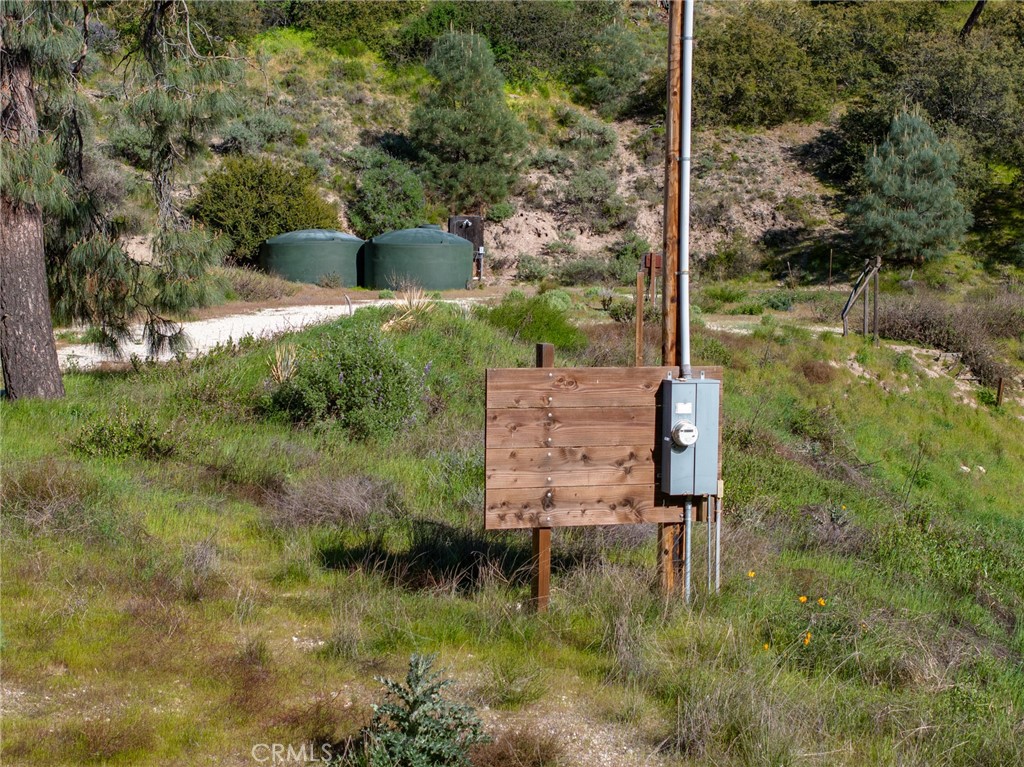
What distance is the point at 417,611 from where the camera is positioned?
15.9 ft

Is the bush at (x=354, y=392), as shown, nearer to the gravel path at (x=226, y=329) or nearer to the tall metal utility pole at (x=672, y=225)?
the gravel path at (x=226, y=329)

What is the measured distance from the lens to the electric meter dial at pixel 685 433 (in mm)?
4762

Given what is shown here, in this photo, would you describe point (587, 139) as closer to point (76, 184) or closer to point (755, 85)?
point (755, 85)

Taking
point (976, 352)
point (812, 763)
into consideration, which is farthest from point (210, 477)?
point (976, 352)

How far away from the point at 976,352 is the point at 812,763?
17577 mm

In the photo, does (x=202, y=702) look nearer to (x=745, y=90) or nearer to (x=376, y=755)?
(x=376, y=755)

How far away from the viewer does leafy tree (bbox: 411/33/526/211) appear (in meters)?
35.3

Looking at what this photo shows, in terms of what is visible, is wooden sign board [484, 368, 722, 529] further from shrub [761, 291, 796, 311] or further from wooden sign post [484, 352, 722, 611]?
shrub [761, 291, 796, 311]

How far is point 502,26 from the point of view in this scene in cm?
4478

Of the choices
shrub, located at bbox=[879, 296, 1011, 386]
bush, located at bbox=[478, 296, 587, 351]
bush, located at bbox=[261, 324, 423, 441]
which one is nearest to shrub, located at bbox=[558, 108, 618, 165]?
shrub, located at bbox=[879, 296, 1011, 386]

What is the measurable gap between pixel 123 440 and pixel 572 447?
4.34 metres

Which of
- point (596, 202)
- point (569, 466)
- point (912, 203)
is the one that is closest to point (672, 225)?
point (569, 466)

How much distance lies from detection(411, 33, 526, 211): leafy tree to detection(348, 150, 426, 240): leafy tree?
4.46ft

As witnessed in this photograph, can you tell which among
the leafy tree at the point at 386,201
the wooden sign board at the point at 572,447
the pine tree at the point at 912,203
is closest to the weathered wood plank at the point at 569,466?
the wooden sign board at the point at 572,447
